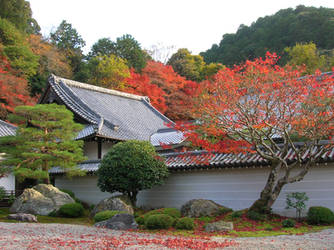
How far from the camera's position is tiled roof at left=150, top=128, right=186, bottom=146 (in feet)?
71.2

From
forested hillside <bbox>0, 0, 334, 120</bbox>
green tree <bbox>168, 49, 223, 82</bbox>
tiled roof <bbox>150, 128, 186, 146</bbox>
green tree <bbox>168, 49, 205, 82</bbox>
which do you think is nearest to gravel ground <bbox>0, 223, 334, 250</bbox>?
tiled roof <bbox>150, 128, 186, 146</bbox>

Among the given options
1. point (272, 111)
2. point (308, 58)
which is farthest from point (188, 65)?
point (272, 111)

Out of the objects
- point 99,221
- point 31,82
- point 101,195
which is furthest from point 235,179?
point 31,82

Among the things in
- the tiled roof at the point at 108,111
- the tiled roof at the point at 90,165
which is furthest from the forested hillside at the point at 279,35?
the tiled roof at the point at 90,165

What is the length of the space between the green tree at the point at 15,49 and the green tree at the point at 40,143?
17.6 metres

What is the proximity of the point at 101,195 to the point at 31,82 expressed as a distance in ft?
65.2

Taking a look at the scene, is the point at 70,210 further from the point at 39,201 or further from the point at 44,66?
the point at 44,66

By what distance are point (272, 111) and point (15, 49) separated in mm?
26200

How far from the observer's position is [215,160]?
1491cm

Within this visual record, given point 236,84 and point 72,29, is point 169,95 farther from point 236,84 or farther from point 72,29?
point 236,84

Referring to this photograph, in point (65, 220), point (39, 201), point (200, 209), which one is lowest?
point (65, 220)

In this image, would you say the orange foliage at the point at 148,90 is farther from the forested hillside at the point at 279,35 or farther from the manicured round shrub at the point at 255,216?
the manicured round shrub at the point at 255,216

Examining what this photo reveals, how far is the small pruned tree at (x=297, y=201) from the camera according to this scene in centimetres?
1245

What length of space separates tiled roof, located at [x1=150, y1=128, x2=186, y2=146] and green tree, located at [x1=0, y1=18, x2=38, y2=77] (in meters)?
15.1
